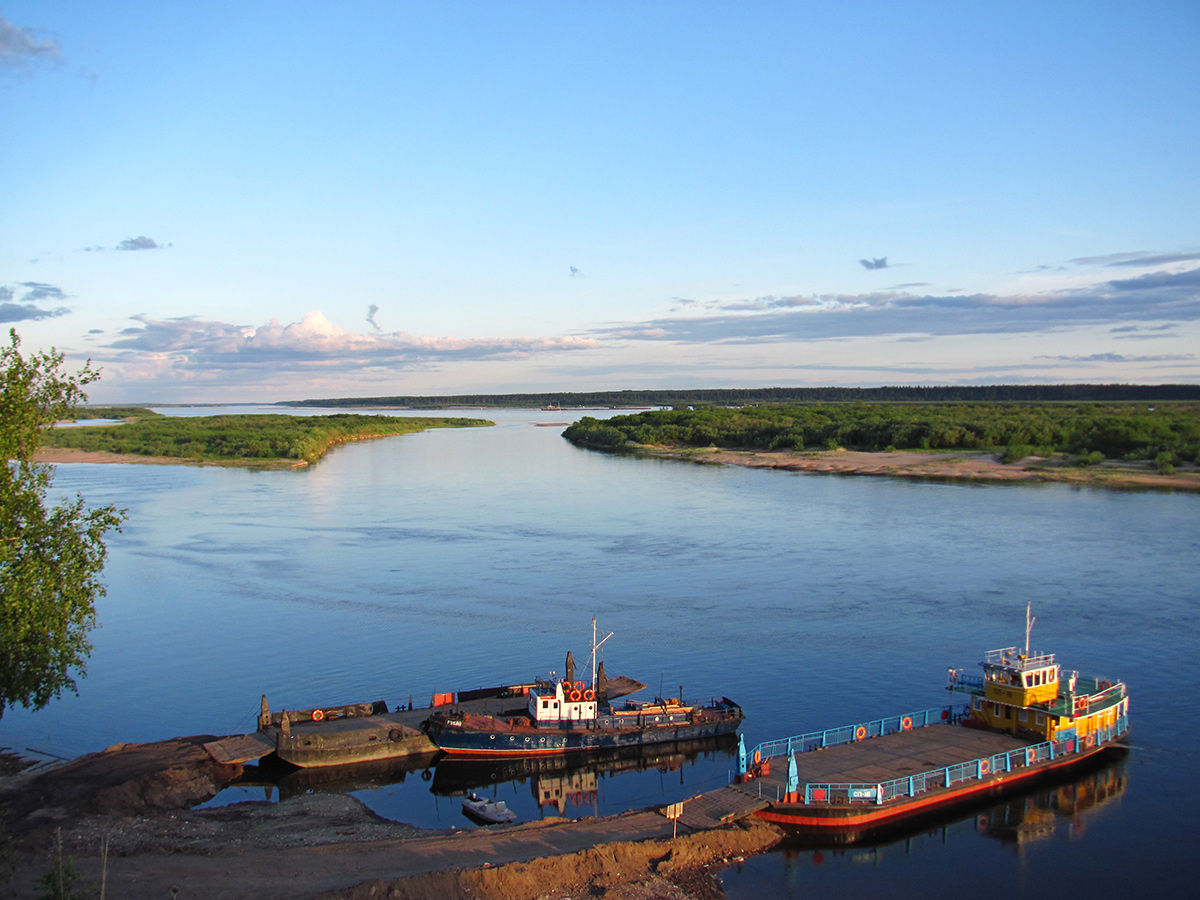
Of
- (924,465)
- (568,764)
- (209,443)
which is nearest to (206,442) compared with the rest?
(209,443)

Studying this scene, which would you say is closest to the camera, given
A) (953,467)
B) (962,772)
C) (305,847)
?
(305,847)

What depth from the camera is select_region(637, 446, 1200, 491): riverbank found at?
9456 centimetres

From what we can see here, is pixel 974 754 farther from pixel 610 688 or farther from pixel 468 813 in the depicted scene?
pixel 468 813

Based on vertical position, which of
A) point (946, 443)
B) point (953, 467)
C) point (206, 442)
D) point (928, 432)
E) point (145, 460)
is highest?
point (928, 432)

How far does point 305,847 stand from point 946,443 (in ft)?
393

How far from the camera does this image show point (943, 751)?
2938 centimetres

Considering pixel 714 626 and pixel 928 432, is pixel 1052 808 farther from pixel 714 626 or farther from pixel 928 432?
pixel 928 432

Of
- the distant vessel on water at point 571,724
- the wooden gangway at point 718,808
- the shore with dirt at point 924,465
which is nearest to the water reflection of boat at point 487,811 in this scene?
the distant vessel on water at point 571,724

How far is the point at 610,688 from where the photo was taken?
3634 centimetres

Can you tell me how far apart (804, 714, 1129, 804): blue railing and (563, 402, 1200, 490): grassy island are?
71.5 meters

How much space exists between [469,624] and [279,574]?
56.9 feet

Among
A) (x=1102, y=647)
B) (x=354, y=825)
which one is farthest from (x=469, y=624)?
(x=1102, y=647)

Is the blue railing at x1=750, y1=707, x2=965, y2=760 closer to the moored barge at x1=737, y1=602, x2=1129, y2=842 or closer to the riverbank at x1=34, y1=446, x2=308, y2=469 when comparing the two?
the moored barge at x1=737, y1=602, x2=1129, y2=842

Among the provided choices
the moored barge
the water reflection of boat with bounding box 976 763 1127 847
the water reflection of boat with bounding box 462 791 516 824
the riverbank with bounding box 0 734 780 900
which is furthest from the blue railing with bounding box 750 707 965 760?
the water reflection of boat with bounding box 462 791 516 824
